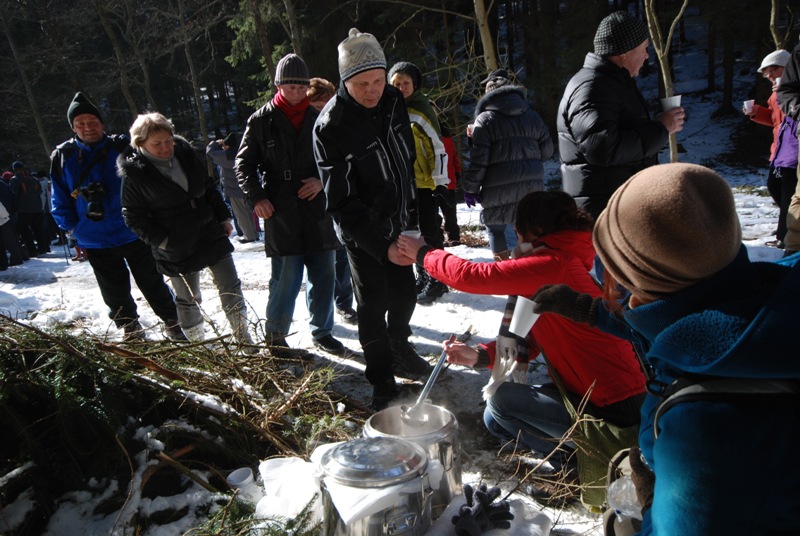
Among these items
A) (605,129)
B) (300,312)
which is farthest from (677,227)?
(300,312)

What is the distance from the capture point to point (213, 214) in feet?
13.8

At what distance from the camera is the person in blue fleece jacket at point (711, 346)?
3.21ft

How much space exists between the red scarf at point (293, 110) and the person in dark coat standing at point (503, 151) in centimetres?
164

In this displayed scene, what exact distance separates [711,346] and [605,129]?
8.57 ft

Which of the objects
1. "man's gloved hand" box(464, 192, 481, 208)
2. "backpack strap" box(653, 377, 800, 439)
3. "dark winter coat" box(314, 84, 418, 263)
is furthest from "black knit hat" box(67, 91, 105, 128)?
"backpack strap" box(653, 377, 800, 439)

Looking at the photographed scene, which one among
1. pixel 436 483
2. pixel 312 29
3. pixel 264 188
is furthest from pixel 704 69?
pixel 436 483

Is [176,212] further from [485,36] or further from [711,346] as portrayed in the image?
[485,36]

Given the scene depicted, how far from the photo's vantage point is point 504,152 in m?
4.88

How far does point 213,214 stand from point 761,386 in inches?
153

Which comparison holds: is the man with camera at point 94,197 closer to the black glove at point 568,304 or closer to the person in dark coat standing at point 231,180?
the black glove at point 568,304

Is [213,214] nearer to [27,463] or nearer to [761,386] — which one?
[27,463]

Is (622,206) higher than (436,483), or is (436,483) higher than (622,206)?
(622,206)

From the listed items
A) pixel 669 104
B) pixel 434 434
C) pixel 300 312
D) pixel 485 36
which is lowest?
pixel 300 312

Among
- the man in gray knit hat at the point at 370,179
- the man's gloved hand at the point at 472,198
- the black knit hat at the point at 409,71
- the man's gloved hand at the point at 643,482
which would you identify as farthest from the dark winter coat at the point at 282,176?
the man's gloved hand at the point at 643,482
